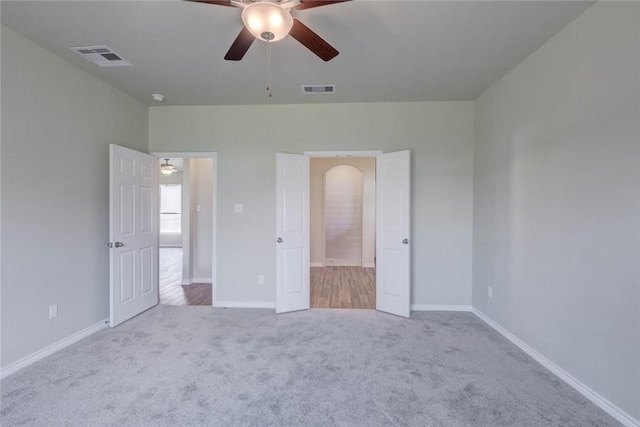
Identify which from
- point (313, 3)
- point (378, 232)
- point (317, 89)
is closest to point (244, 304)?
point (378, 232)

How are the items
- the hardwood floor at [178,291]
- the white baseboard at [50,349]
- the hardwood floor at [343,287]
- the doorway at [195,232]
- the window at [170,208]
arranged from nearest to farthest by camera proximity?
1. the white baseboard at [50,349]
2. the hardwood floor at [343,287]
3. the hardwood floor at [178,291]
4. the doorway at [195,232]
5. the window at [170,208]

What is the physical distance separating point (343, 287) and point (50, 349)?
3650 mm

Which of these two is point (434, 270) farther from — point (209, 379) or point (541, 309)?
point (209, 379)

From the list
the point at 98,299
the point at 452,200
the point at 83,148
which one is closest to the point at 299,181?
the point at 452,200

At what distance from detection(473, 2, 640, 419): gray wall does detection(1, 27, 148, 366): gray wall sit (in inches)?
174

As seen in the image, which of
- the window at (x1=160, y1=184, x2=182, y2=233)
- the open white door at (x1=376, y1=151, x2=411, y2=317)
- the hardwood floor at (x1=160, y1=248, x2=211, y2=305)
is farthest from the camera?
the window at (x1=160, y1=184, x2=182, y2=233)

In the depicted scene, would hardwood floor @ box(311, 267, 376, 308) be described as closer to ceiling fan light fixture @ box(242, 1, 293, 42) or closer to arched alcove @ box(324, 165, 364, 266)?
arched alcove @ box(324, 165, 364, 266)

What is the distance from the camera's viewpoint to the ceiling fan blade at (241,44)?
74.0 inches

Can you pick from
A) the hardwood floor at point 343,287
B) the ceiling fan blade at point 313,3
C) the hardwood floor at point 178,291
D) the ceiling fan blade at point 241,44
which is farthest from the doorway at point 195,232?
the ceiling fan blade at point 313,3

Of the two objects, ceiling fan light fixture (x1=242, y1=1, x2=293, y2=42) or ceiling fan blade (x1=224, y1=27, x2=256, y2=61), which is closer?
ceiling fan light fixture (x1=242, y1=1, x2=293, y2=42)

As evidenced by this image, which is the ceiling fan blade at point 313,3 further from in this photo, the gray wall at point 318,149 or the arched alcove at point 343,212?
the arched alcove at point 343,212

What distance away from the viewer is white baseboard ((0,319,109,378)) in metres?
2.33

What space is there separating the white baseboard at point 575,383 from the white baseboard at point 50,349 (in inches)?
172

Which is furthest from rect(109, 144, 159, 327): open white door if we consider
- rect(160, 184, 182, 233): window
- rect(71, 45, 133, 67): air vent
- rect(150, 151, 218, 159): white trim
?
rect(160, 184, 182, 233): window
